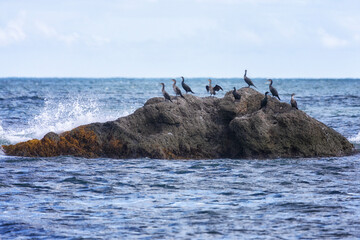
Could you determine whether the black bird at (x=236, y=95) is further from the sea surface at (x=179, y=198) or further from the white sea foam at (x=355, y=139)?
the white sea foam at (x=355, y=139)

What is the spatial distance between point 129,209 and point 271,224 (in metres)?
2.63

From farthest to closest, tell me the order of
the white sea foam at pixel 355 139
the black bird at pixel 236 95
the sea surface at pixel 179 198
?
the white sea foam at pixel 355 139, the black bird at pixel 236 95, the sea surface at pixel 179 198

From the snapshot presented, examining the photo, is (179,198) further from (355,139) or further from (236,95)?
(355,139)

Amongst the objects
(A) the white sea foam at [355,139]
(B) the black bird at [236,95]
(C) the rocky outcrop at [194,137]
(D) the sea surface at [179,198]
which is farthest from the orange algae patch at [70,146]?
(A) the white sea foam at [355,139]

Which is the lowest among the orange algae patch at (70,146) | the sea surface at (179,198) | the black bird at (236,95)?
the sea surface at (179,198)

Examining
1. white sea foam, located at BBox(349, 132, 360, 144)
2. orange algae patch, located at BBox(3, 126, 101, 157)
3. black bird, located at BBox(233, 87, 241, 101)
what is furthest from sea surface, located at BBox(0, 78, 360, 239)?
white sea foam, located at BBox(349, 132, 360, 144)

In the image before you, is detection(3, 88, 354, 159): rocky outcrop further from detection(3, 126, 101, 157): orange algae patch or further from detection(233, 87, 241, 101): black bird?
detection(233, 87, 241, 101): black bird

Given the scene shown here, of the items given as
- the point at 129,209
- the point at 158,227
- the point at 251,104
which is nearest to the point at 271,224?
the point at 158,227

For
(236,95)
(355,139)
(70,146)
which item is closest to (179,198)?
(70,146)

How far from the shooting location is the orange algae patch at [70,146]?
1520 centimetres

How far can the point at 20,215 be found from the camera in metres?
9.10

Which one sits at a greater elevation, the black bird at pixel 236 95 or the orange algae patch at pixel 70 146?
the black bird at pixel 236 95

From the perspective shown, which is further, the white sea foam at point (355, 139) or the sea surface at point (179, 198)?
the white sea foam at point (355, 139)

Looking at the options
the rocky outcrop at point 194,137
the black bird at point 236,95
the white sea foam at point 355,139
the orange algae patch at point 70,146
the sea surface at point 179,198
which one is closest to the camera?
the sea surface at point 179,198
